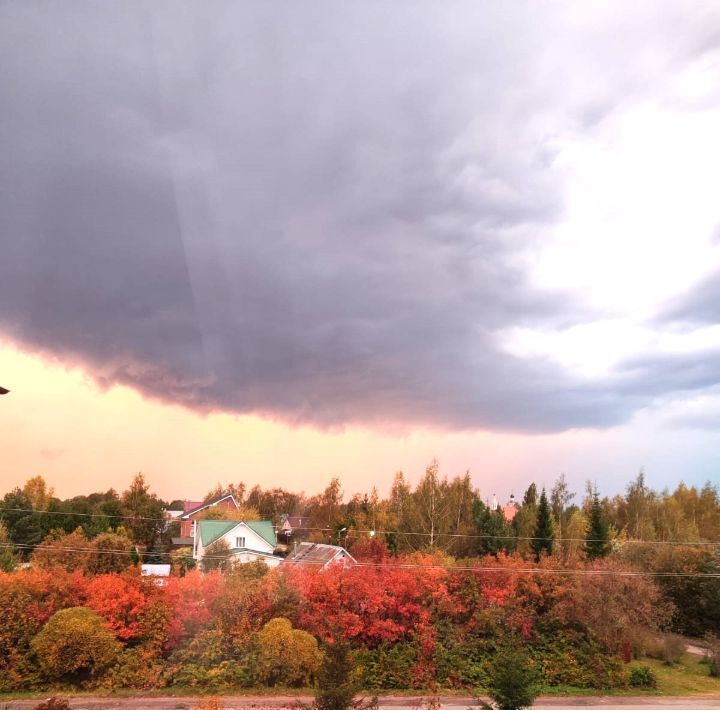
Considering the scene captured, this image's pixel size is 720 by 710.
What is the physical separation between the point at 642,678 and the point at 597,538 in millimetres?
21108

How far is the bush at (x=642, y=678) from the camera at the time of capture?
18531 millimetres

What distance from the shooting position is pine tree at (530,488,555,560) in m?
41.0

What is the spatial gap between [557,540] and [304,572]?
26.5 m

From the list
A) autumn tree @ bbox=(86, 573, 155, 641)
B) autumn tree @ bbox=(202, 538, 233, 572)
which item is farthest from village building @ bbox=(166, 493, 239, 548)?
autumn tree @ bbox=(86, 573, 155, 641)

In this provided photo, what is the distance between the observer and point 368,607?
731 inches

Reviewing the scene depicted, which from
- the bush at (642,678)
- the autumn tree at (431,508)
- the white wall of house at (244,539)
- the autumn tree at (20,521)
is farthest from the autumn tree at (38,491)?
the bush at (642,678)

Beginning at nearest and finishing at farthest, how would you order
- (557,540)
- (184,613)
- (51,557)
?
(184,613)
(51,557)
(557,540)

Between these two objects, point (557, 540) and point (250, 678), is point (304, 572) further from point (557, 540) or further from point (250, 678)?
point (557, 540)

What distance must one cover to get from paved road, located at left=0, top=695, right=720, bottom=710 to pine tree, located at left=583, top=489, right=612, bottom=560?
20567 millimetres

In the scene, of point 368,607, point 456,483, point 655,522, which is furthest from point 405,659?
point 655,522

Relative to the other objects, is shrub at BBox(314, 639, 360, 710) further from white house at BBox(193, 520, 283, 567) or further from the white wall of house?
the white wall of house

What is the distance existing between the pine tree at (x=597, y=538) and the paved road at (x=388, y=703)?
20567 millimetres

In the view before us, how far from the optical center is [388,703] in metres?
16.3

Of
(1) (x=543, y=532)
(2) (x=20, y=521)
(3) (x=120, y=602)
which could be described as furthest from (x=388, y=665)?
(2) (x=20, y=521)
